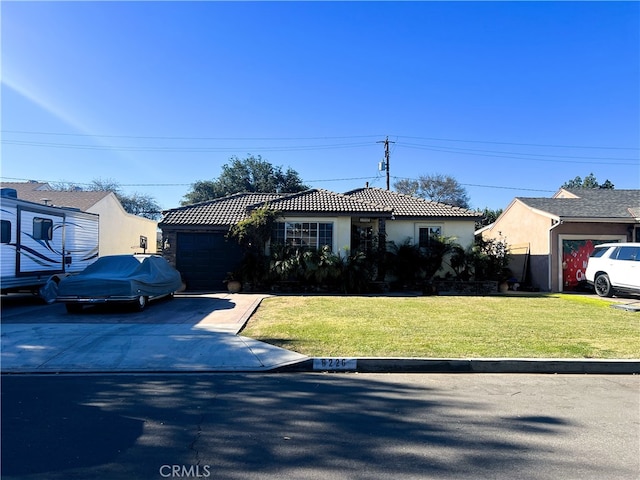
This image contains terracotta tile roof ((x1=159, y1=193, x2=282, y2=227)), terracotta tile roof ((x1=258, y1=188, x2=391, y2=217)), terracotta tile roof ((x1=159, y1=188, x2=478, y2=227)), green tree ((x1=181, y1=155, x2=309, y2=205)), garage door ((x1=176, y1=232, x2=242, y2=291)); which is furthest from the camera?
green tree ((x1=181, y1=155, x2=309, y2=205))

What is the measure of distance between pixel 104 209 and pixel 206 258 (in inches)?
478

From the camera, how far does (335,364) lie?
647 cm

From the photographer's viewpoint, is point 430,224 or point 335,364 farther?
point 430,224

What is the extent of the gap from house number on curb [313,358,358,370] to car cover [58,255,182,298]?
21.5 feet

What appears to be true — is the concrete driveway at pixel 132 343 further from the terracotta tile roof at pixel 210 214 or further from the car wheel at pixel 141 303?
the terracotta tile roof at pixel 210 214

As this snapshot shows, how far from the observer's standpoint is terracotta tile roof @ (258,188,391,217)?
692 inches

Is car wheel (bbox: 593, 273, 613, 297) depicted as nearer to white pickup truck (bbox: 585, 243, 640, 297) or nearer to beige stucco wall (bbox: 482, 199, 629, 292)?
white pickup truck (bbox: 585, 243, 640, 297)

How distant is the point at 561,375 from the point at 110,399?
6.12 meters

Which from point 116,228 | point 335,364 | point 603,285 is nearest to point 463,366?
point 335,364

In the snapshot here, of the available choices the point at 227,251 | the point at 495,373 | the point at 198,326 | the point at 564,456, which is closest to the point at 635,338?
the point at 495,373

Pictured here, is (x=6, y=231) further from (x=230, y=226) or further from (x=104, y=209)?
(x=104, y=209)

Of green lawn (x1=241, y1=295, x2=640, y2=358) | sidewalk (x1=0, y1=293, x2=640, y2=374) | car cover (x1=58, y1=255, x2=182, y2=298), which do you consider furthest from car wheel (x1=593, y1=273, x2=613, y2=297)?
car cover (x1=58, y1=255, x2=182, y2=298)

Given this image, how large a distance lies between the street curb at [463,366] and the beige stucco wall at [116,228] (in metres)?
21.8

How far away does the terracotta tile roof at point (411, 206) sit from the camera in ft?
64.4
